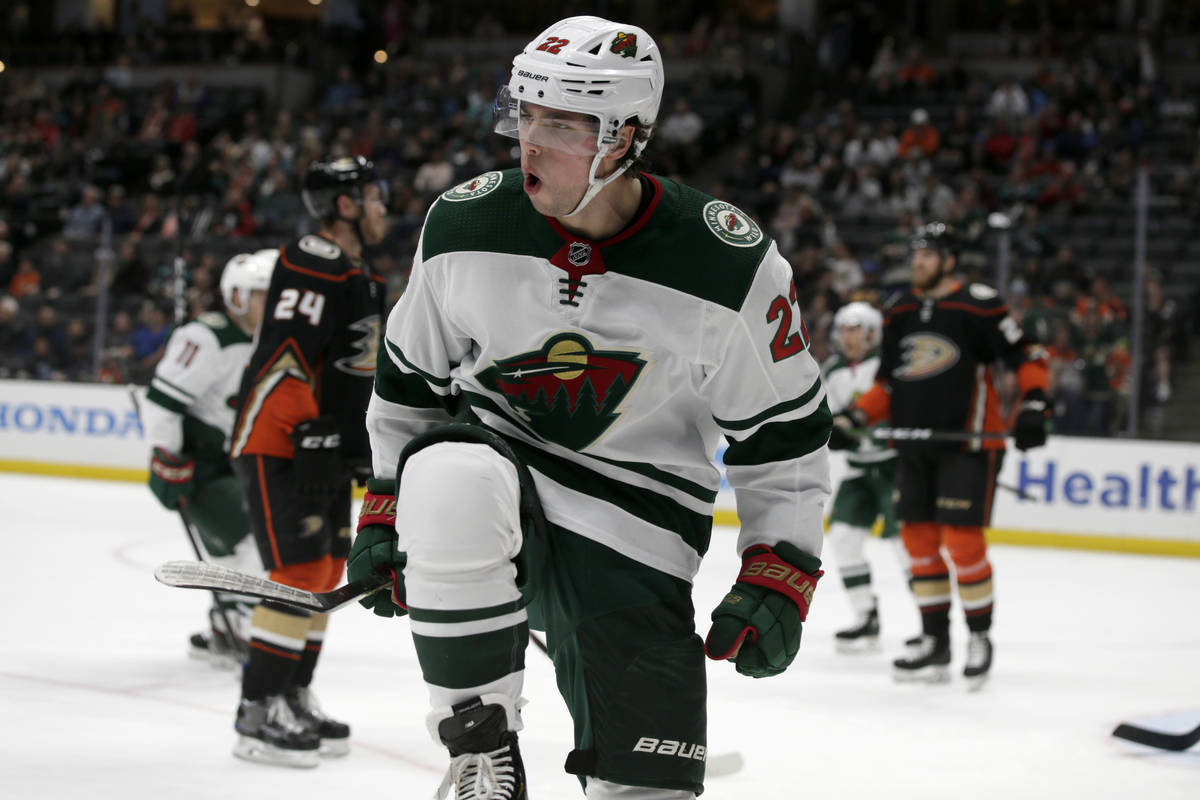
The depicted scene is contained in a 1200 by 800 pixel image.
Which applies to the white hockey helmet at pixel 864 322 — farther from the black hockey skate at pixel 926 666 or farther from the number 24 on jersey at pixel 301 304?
the number 24 on jersey at pixel 301 304

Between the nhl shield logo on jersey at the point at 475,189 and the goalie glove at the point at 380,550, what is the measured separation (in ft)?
1.41

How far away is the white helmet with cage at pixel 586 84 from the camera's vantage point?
2.00 m

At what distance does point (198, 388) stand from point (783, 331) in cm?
291

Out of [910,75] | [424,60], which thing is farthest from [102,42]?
[910,75]

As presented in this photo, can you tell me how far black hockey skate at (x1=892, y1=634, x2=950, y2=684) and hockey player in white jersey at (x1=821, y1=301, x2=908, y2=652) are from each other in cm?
50

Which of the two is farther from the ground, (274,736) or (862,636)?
(274,736)

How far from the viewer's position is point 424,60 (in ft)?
58.7

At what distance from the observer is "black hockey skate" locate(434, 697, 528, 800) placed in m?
1.89

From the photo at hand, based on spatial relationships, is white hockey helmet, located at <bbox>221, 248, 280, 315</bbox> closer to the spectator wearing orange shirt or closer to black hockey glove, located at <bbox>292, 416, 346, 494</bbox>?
black hockey glove, located at <bbox>292, 416, 346, 494</bbox>

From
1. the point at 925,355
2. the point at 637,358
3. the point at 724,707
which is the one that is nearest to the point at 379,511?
the point at 637,358

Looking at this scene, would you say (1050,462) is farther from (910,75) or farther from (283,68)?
(283,68)

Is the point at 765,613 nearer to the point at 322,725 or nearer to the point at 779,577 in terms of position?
the point at 779,577

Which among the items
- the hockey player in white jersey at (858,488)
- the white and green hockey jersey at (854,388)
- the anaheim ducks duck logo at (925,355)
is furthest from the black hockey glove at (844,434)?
the anaheim ducks duck logo at (925,355)

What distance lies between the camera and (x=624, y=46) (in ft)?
6.73
